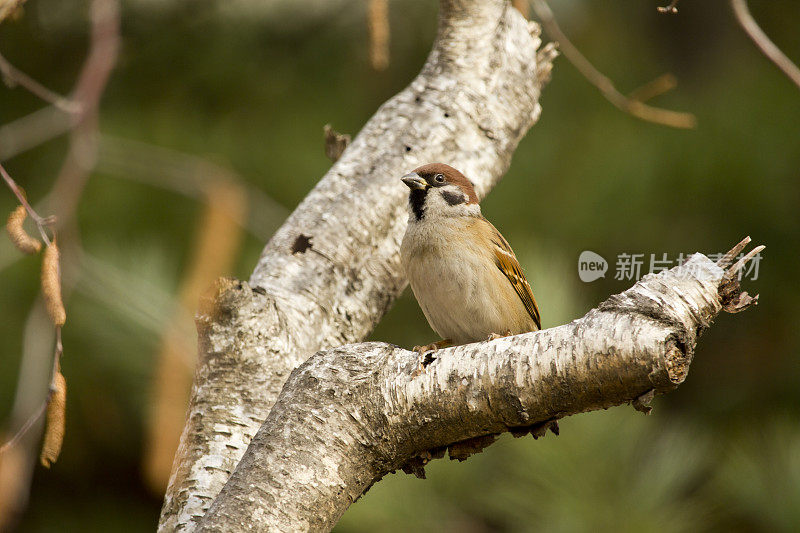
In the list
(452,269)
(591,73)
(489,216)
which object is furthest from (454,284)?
(489,216)

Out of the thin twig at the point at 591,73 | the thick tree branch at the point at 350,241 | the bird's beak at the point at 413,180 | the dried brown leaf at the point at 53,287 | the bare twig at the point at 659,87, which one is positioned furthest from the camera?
the bare twig at the point at 659,87

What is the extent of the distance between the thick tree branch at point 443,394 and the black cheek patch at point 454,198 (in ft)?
3.29

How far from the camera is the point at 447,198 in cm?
279

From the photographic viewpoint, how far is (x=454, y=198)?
283 centimetres

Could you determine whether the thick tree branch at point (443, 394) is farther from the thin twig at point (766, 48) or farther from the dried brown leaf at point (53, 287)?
the dried brown leaf at point (53, 287)

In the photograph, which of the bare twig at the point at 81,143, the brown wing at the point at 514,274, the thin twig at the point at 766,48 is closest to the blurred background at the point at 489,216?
the brown wing at the point at 514,274

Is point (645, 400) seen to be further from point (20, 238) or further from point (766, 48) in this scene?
point (20, 238)

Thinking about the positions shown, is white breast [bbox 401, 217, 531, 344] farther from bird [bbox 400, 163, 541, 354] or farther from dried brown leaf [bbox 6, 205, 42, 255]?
dried brown leaf [bbox 6, 205, 42, 255]

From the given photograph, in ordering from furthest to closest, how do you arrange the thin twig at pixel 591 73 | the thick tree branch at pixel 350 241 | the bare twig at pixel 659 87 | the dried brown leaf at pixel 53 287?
1. the bare twig at pixel 659 87
2. the thin twig at pixel 591 73
3. the thick tree branch at pixel 350 241
4. the dried brown leaf at pixel 53 287

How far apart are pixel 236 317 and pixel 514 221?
7.71ft

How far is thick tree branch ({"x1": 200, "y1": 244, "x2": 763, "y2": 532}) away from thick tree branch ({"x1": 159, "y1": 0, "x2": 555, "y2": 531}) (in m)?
0.34

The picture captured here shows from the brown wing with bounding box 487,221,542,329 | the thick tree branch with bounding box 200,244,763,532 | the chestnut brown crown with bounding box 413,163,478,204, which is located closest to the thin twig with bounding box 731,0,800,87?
the thick tree branch with bounding box 200,244,763,532

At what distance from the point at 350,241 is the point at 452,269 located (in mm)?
352

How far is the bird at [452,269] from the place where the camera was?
2.65 meters
